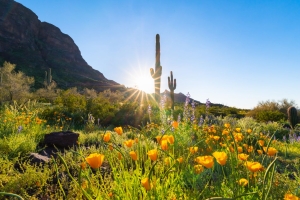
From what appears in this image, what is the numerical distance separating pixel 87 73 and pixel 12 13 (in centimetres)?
3142

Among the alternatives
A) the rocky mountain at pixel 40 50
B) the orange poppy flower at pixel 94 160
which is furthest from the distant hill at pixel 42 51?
the orange poppy flower at pixel 94 160

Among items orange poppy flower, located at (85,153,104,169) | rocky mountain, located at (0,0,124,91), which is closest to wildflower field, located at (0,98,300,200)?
orange poppy flower, located at (85,153,104,169)

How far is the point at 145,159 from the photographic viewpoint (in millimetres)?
2723

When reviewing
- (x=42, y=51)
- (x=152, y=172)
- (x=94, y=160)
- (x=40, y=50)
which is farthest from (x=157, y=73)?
(x=40, y=50)

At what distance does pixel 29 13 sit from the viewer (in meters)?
85.4

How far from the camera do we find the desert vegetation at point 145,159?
5.62 ft

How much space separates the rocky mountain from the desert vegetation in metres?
49.0

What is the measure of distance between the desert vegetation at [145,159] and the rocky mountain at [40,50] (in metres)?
49.0

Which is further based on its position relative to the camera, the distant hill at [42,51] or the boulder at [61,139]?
the distant hill at [42,51]

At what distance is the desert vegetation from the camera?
171 centimetres

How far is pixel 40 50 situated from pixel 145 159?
276 ft

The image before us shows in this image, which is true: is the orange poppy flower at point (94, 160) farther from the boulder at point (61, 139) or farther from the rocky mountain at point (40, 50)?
the rocky mountain at point (40, 50)

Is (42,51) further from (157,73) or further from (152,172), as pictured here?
(152,172)

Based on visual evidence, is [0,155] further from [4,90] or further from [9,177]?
[4,90]
